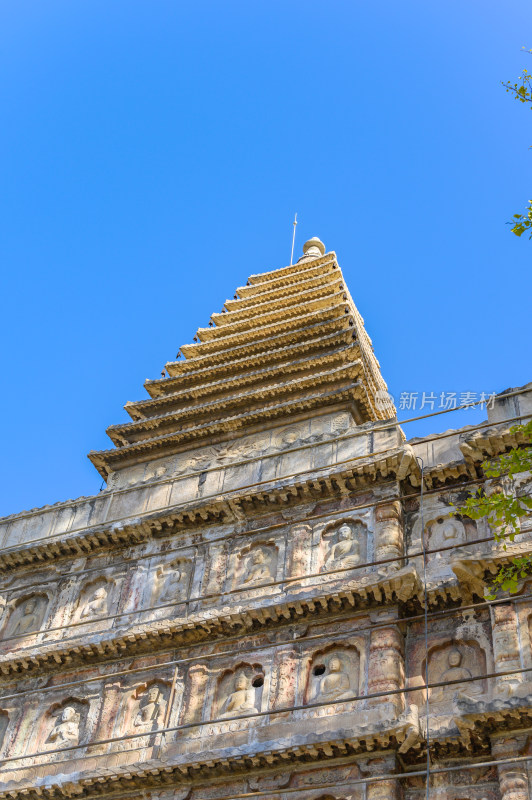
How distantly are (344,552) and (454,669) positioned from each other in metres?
3.49

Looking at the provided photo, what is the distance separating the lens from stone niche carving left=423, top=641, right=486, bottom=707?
16047 millimetres

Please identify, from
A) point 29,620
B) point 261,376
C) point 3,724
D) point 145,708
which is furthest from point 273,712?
point 261,376

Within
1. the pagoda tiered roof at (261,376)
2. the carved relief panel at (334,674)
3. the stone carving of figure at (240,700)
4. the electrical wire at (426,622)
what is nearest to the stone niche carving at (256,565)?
the stone carving of figure at (240,700)

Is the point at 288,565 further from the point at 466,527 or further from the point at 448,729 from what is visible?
the point at 448,729

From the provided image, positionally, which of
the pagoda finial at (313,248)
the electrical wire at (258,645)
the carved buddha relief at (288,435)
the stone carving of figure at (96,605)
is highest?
the pagoda finial at (313,248)

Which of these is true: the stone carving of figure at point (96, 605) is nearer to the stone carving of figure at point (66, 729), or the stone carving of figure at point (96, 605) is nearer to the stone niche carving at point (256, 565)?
the stone carving of figure at point (66, 729)

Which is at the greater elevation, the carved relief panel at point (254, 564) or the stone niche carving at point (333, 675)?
the carved relief panel at point (254, 564)

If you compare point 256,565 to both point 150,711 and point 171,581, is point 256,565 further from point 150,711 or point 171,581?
point 150,711

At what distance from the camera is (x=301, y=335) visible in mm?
30641

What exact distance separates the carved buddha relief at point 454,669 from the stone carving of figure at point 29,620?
363 inches

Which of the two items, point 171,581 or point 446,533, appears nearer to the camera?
point 446,533

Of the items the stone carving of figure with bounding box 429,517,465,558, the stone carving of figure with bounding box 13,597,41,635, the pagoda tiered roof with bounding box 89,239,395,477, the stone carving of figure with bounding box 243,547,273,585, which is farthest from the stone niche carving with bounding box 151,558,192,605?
the pagoda tiered roof with bounding box 89,239,395,477

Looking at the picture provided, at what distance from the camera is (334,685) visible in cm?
1694

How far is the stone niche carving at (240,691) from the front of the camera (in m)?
17.3
